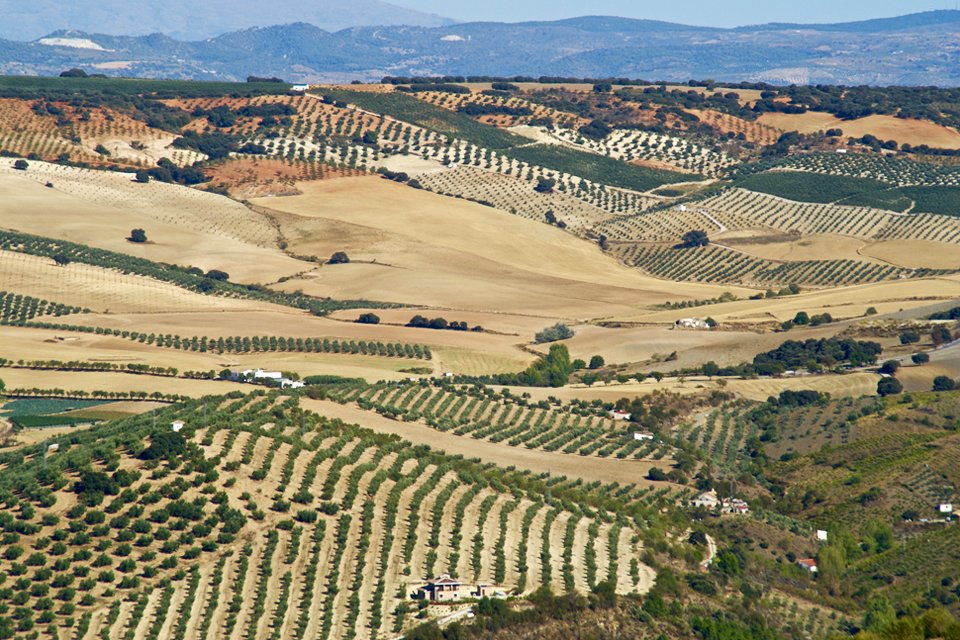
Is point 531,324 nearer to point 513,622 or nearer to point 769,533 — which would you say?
point 769,533

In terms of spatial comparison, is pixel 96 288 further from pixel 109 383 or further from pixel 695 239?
pixel 695 239

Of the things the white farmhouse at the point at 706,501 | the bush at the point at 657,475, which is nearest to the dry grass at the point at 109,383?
the bush at the point at 657,475

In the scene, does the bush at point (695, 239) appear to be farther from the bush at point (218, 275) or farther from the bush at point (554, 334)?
the bush at point (554, 334)

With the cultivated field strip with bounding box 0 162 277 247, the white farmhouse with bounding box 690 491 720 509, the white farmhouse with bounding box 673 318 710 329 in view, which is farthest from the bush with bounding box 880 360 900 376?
the cultivated field strip with bounding box 0 162 277 247

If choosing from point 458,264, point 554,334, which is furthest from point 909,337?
point 458,264

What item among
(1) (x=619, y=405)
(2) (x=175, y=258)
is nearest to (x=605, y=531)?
(1) (x=619, y=405)

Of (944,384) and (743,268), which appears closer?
(944,384)

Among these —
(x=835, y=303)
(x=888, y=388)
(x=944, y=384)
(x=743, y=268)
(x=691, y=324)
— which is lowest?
(x=743, y=268)
